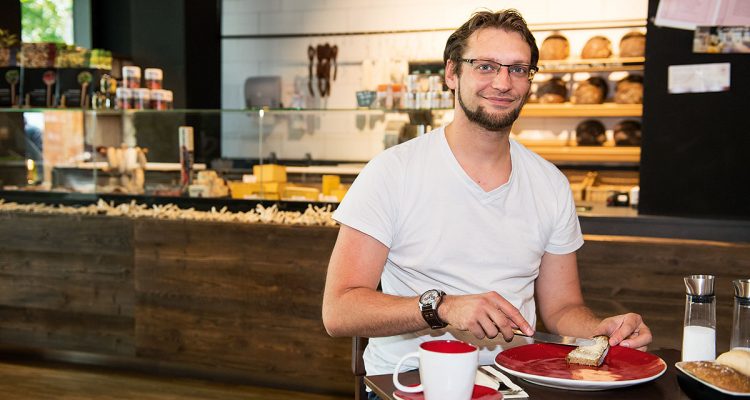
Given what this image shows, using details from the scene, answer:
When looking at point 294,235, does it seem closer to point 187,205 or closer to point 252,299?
point 252,299

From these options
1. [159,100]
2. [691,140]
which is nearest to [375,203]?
[691,140]

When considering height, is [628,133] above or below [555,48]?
below

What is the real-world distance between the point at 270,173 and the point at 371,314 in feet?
7.92

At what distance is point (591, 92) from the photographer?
5.80 m

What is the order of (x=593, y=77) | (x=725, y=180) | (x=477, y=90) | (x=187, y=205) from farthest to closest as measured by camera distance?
(x=593, y=77) → (x=187, y=205) → (x=725, y=180) → (x=477, y=90)

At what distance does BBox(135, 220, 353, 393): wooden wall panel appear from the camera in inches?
150

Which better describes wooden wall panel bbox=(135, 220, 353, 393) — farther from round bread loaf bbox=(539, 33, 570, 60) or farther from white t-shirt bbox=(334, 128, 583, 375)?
round bread loaf bbox=(539, 33, 570, 60)

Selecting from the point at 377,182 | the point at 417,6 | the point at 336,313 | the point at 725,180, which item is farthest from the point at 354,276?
the point at 417,6

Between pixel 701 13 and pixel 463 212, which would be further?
pixel 701 13

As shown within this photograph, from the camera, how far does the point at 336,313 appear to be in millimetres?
1729

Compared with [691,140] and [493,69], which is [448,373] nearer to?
[493,69]

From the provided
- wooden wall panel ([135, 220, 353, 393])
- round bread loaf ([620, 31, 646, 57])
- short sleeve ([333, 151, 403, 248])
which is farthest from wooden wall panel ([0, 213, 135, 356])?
round bread loaf ([620, 31, 646, 57])

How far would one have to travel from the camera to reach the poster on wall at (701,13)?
3.40 metres

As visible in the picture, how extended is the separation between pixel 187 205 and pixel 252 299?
61 cm
